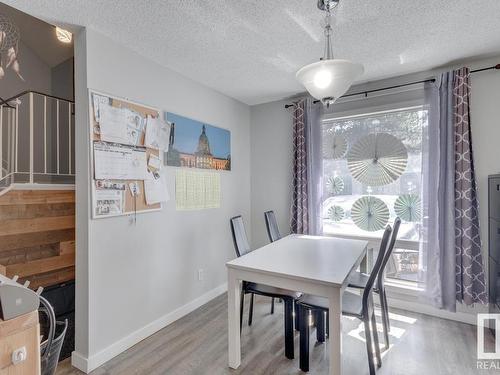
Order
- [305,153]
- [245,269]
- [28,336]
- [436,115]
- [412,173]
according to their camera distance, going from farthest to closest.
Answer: [305,153], [412,173], [436,115], [245,269], [28,336]

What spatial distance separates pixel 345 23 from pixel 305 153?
157cm

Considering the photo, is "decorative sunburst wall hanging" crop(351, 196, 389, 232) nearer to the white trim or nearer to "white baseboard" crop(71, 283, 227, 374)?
"white baseboard" crop(71, 283, 227, 374)

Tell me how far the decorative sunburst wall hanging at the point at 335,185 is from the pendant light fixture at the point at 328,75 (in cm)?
172

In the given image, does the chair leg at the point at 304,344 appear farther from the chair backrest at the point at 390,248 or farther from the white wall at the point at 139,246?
the white wall at the point at 139,246

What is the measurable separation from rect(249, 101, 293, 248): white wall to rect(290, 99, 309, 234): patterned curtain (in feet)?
0.48

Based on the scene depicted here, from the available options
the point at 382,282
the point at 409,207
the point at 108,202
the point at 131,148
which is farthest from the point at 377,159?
the point at 108,202

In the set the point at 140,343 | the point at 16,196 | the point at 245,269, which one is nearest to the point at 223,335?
the point at 140,343

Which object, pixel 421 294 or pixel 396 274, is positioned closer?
pixel 421 294

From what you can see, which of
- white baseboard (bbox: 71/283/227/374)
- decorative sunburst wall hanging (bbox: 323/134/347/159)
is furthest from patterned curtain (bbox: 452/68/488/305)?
white baseboard (bbox: 71/283/227/374)

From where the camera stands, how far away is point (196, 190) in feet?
9.39

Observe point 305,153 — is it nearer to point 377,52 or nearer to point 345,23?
point 377,52

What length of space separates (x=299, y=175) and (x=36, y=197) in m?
2.59

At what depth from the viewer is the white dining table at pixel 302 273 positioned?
1.54 meters

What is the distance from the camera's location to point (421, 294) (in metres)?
2.64
